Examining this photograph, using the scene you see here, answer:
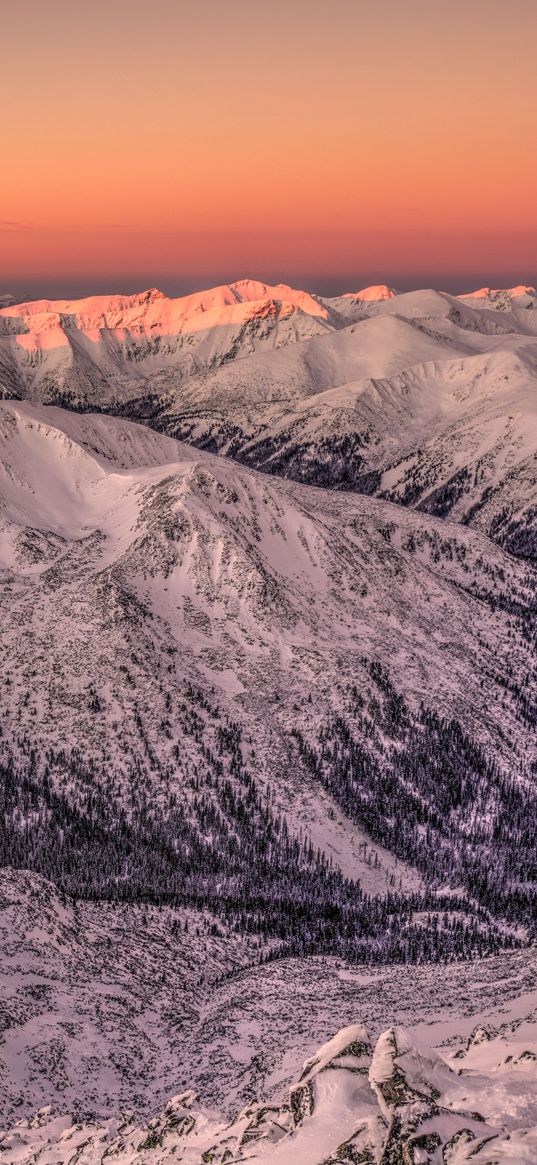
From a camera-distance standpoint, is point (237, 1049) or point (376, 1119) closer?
point (376, 1119)

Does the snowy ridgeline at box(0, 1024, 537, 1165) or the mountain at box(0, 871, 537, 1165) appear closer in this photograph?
the snowy ridgeline at box(0, 1024, 537, 1165)

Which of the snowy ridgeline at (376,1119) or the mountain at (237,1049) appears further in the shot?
the mountain at (237,1049)

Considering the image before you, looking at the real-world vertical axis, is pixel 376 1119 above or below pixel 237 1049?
above
